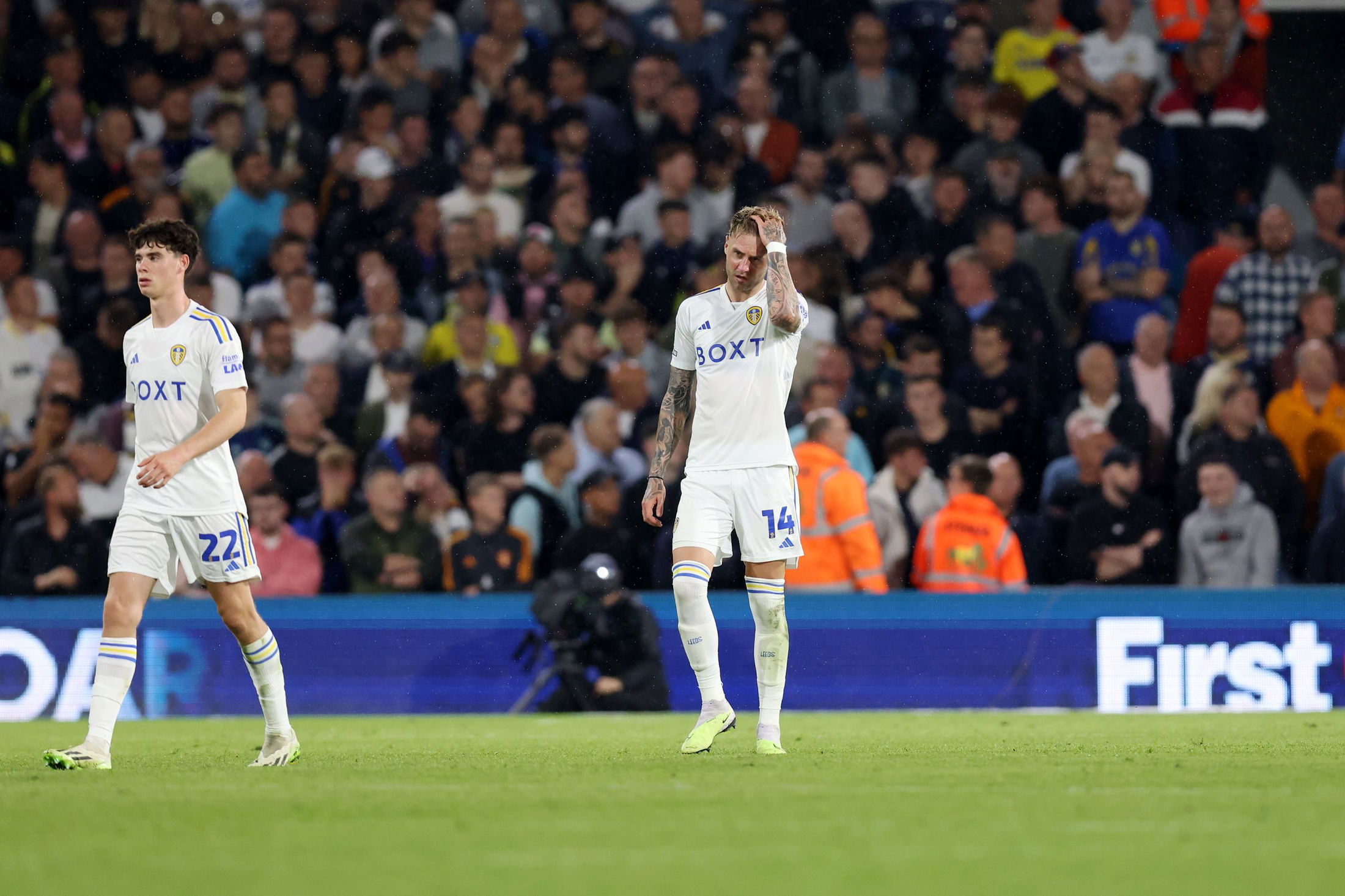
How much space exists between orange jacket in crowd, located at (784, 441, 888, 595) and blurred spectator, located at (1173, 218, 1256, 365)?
372 cm

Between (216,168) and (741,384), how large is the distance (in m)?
10.1

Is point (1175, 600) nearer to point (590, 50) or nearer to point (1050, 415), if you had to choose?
point (1050, 415)

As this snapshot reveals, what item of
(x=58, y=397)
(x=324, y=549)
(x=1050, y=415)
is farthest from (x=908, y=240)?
(x=58, y=397)

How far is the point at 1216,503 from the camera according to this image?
14.6 metres

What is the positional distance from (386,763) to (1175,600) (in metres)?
6.72

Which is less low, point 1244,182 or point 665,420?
point 1244,182

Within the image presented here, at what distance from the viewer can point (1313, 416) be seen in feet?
50.3

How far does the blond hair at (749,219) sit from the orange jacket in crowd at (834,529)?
3969 mm

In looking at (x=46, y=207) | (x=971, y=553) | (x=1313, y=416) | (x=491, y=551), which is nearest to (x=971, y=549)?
(x=971, y=553)

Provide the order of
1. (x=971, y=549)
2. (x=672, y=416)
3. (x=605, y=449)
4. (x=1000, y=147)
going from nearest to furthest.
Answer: (x=672, y=416) → (x=971, y=549) → (x=605, y=449) → (x=1000, y=147)

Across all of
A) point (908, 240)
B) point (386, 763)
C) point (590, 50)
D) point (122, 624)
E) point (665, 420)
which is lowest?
point (386, 763)

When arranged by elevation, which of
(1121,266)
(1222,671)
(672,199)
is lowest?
(1222,671)

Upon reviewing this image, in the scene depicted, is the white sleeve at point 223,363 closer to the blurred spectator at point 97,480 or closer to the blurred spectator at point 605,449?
the blurred spectator at point 605,449

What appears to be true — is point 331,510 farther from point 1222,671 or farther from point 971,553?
point 1222,671
